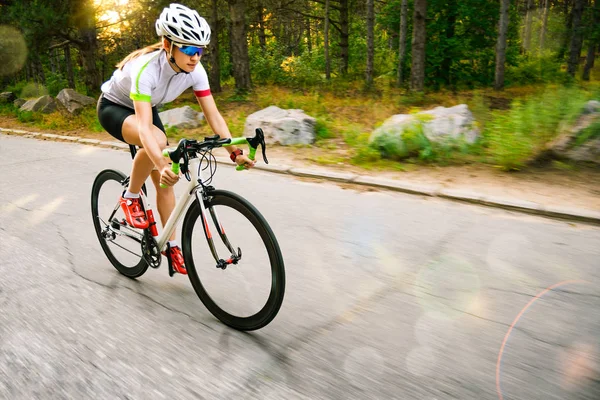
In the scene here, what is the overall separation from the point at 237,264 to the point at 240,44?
547 inches

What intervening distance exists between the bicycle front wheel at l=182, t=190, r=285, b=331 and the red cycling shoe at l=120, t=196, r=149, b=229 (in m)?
0.61

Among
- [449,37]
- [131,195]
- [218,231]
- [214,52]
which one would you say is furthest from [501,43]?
[218,231]

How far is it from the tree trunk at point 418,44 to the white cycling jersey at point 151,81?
43.7 ft

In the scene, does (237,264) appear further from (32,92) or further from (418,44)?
(32,92)

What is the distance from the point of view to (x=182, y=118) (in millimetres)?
11344

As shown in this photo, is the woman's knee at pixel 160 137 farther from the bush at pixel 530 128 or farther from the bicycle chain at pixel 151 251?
the bush at pixel 530 128

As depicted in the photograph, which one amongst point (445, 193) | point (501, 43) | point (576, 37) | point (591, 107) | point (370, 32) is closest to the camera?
point (445, 193)

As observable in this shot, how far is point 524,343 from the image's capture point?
8.89ft

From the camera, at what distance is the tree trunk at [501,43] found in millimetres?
15774

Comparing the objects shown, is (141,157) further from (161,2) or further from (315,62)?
(315,62)

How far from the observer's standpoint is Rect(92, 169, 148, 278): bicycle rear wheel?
369 centimetres

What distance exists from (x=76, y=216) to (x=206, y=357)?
137 inches

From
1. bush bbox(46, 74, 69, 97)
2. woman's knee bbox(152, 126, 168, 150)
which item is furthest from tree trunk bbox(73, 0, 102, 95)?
woman's knee bbox(152, 126, 168, 150)

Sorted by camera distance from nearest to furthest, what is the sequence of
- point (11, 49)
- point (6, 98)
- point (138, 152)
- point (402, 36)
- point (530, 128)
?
1. point (138, 152)
2. point (530, 128)
3. point (402, 36)
4. point (11, 49)
5. point (6, 98)
